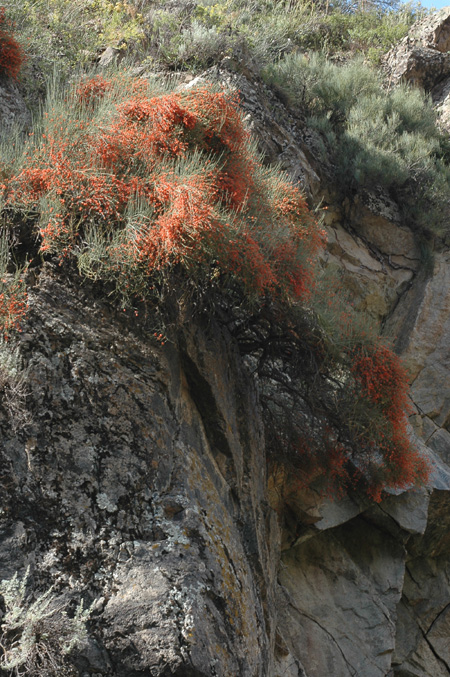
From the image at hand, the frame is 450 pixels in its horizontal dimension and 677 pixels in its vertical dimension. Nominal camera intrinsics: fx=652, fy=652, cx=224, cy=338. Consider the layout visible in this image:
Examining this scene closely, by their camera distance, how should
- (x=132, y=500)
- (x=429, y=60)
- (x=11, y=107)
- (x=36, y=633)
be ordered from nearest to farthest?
(x=36, y=633) → (x=132, y=500) → (x=11, y=107) → (x=429, y=60)

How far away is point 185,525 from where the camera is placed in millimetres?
4340

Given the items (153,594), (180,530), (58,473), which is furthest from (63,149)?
(153,594)

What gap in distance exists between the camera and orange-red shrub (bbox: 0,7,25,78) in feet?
23.9

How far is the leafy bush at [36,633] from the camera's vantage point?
11.3ft

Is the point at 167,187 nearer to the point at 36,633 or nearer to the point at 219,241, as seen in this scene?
the point at 219,241

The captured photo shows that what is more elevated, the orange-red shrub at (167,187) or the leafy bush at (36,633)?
the orange-red shrub at (167,187)

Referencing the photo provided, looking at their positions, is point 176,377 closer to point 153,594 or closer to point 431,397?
point 153,594

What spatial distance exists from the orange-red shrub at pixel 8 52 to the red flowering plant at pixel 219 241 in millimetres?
1124

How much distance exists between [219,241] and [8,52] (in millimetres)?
4130

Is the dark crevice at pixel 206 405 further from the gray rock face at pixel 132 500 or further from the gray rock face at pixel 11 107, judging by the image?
the gray rock face at pixel 11 107

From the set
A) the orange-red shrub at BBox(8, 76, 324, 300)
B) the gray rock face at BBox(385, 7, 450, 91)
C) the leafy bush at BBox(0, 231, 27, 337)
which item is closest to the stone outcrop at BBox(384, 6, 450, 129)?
the gray rock face at BBox(385, 7, 450, 91)

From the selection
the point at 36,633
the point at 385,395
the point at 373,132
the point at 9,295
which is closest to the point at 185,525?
the point at 36,633

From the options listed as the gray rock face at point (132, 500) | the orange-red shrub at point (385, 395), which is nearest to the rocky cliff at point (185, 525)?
the gray rock face at point (132, 500)

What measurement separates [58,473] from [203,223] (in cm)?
206
